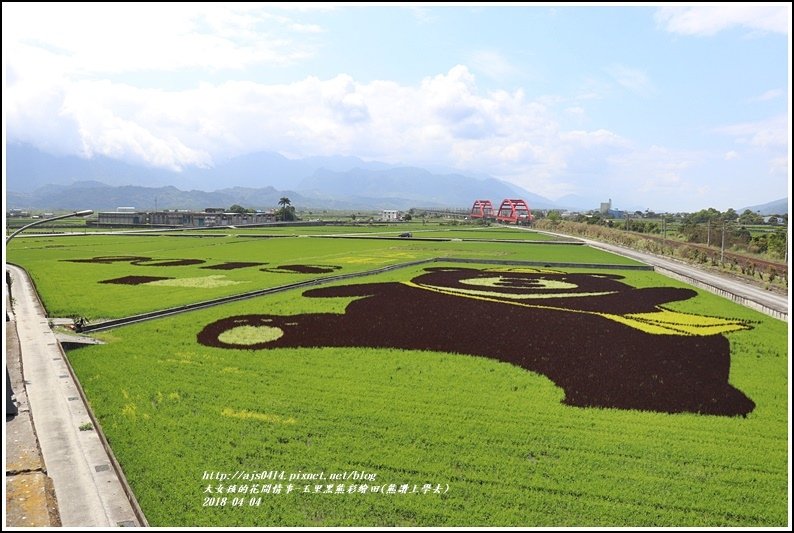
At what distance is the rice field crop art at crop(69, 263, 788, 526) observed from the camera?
12047 mm

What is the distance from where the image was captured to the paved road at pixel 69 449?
11781mm

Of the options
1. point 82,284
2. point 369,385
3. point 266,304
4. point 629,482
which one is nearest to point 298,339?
point 369,385

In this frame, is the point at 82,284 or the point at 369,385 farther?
the point at 82,284

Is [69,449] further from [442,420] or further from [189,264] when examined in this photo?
[189,264]

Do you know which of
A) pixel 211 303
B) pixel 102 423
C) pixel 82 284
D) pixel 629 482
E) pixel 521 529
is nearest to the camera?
pixel 521 529

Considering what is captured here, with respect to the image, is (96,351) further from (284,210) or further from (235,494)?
(284,210)

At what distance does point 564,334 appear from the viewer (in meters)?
26.8

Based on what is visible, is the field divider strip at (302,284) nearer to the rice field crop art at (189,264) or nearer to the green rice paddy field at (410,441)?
the rice field crop art at (189,264)

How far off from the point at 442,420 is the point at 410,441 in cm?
173

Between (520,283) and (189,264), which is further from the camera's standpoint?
(189,264)

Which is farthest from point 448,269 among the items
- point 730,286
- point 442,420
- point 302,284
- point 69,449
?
point 69,449

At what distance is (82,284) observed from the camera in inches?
1651

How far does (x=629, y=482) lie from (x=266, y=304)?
25818 millimetres

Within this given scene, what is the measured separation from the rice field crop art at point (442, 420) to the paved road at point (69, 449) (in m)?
0.51
